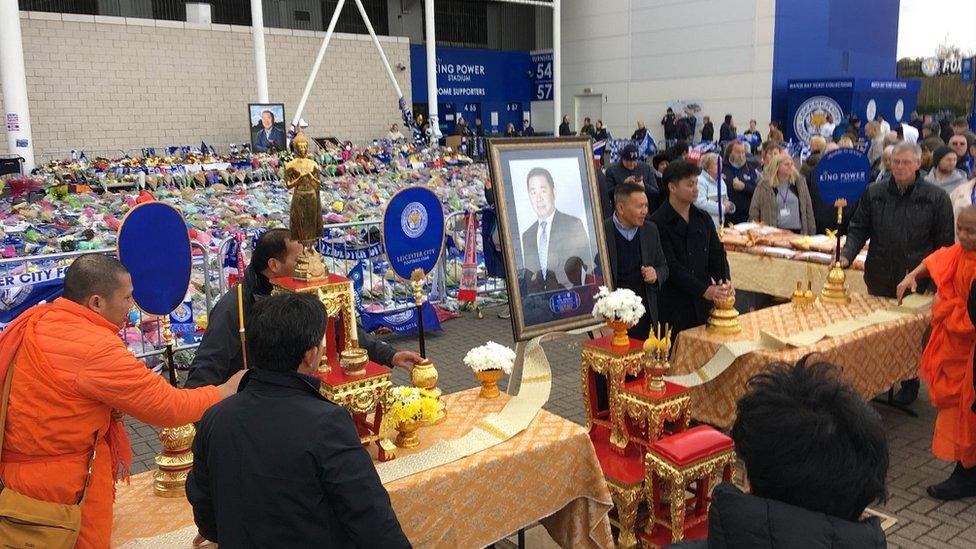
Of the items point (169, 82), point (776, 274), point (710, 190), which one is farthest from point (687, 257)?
point (169, 82)

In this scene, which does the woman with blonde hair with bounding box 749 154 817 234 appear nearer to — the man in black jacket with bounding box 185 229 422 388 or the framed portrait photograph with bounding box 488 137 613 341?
the framed portrait photograph with bounding box 488 137 613 341

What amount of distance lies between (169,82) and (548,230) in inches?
762

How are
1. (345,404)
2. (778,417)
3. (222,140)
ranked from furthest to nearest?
(222,140)
(345,404)
(778,417)

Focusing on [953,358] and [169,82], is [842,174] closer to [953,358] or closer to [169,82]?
[953,358]

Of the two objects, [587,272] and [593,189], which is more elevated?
[593,189]

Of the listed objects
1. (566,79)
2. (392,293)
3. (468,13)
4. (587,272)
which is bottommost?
(392,293)

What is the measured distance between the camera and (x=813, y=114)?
879 inches

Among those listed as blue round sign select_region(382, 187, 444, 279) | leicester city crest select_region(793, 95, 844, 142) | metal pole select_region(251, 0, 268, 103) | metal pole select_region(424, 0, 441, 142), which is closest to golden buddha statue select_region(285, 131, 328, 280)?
blue round sign select_region(382, 187, 444, 279)

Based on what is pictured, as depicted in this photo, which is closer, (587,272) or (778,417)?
(778,417)

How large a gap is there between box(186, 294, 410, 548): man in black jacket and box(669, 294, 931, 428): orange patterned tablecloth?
9.24 feet

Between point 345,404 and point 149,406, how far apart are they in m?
0.68

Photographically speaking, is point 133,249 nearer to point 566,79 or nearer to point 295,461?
point 295,461

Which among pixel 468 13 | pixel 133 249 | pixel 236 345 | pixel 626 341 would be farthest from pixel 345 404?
pixel 468 13

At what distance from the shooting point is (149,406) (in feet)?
8.07
